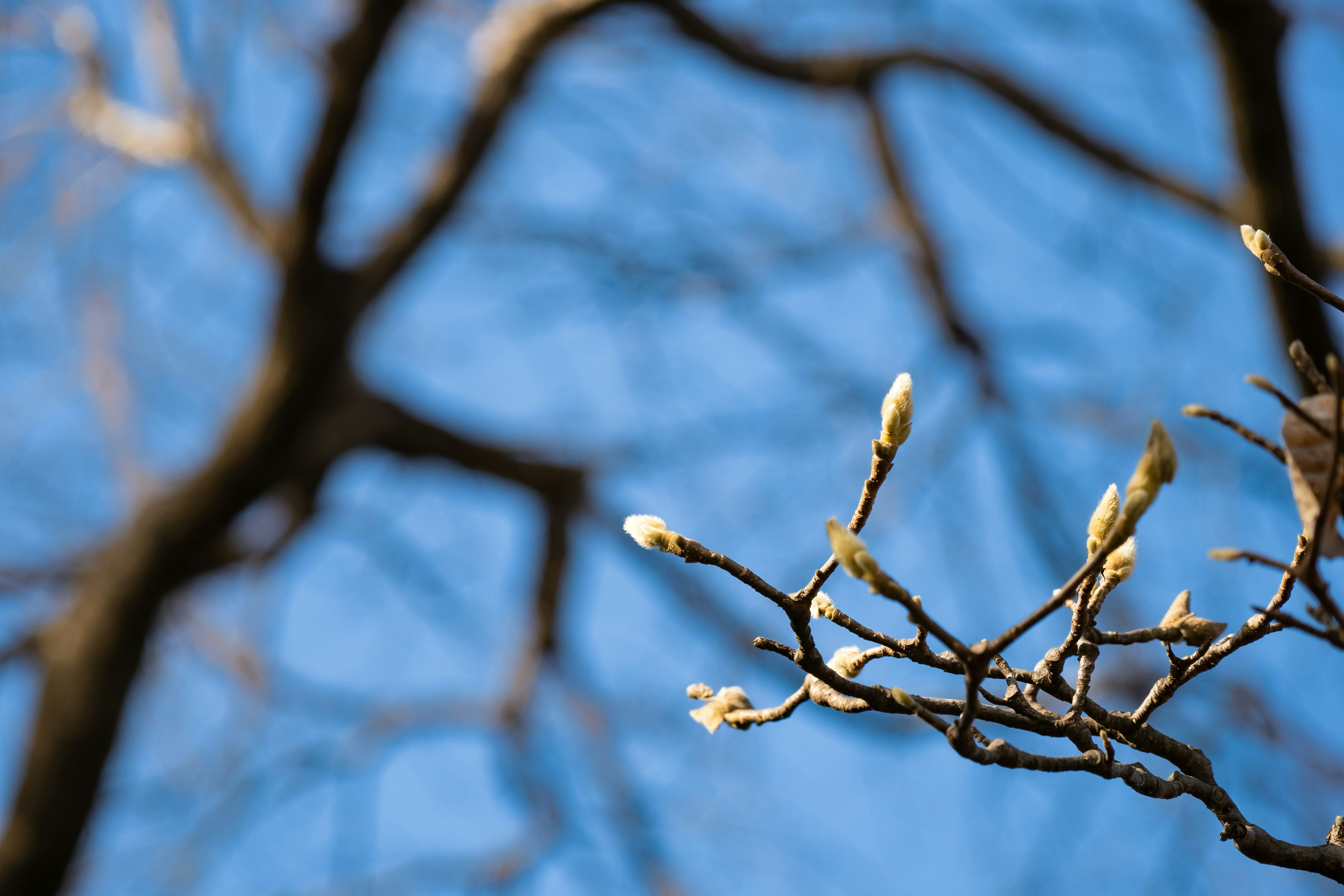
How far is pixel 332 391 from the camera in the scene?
361 cm

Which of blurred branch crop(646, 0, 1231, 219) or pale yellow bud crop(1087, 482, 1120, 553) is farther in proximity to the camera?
blurred branch crop(646, 0, 1231, 219)

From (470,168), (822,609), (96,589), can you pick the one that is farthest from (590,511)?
(822,609)

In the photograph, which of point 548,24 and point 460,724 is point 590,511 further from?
point 548,24

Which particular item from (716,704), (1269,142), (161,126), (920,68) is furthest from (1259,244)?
(161,126)

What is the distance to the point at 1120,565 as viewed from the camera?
0.73 meters

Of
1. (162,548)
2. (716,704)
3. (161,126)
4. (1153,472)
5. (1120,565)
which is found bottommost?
(162,548)

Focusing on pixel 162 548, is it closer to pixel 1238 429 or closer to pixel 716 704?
pixel 716 704

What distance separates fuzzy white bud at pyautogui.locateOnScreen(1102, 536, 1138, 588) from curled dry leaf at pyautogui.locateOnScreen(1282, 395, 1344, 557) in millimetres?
155

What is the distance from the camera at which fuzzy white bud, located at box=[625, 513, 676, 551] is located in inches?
27.6

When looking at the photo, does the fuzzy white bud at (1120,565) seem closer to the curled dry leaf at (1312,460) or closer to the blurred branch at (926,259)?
the curled dry leaf at (1312,460)

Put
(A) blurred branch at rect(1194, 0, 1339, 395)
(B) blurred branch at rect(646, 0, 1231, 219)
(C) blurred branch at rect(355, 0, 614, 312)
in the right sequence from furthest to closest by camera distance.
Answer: (C) blurred branch at rect(355, 0, 614, 312) → (B) blurred branch at rect(646, 0, 1231, 219) → (A) blurred branch at rect(1194, 0, 1339, 395)

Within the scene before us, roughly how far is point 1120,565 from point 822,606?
0.77 ft

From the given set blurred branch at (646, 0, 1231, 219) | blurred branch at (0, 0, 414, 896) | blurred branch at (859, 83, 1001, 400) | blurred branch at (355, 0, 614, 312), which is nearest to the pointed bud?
blurred branch at (0, 0, 414, 896)

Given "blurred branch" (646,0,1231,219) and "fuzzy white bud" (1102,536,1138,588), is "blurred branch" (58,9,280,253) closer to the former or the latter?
"blurred branch" (646,0,1231,219)
